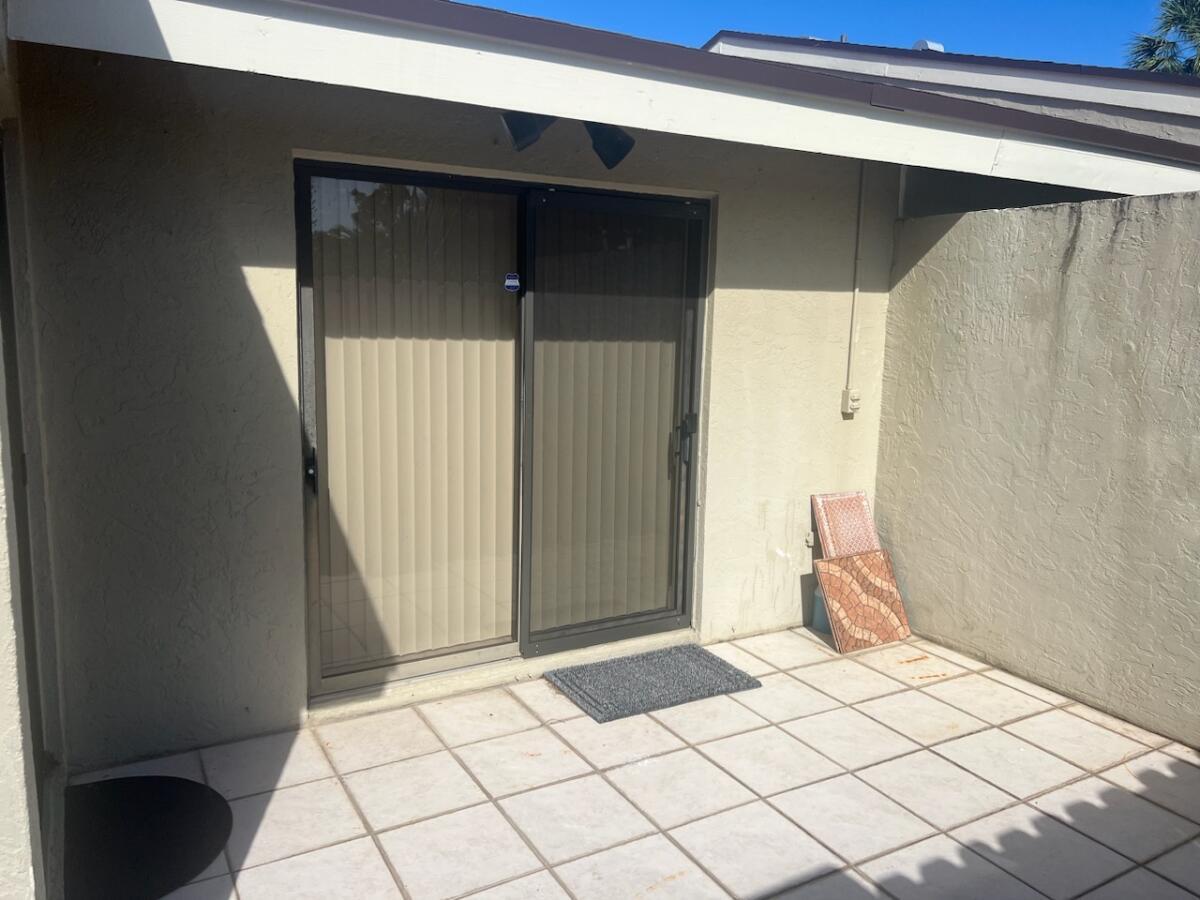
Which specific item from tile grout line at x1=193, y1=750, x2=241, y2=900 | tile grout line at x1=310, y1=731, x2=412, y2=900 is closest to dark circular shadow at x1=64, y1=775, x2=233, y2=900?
tile grout line at x1=193, y1=750, x2=241, y2=900

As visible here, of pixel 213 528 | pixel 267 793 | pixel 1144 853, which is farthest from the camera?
pixel 213 528

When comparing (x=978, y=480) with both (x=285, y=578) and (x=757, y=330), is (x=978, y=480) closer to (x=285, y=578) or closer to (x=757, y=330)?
(x=757, y=330)

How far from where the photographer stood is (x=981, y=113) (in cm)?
404

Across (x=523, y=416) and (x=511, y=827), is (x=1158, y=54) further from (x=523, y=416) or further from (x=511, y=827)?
(x=511, y=827)

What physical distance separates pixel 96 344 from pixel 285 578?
1.12 m

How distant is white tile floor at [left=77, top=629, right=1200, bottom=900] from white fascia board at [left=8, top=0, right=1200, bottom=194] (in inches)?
95.6

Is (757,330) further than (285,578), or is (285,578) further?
(757,330)

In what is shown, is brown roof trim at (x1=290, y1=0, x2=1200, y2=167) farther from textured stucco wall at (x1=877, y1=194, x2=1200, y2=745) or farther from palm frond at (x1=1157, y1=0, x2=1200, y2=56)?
palm frond at (x1=1157, y1=0, x2=1200, y2=56)

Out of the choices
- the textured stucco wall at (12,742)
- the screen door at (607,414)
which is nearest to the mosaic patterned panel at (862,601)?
the screen door at (607,414)

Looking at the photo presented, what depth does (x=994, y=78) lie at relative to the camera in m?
6.96

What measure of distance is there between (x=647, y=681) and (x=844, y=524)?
61.2 inches

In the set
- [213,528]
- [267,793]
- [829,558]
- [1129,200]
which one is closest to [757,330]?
[829,558]

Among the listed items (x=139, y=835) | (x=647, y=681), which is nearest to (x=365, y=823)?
(x=139, y=835)

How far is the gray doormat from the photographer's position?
401 centimetres
